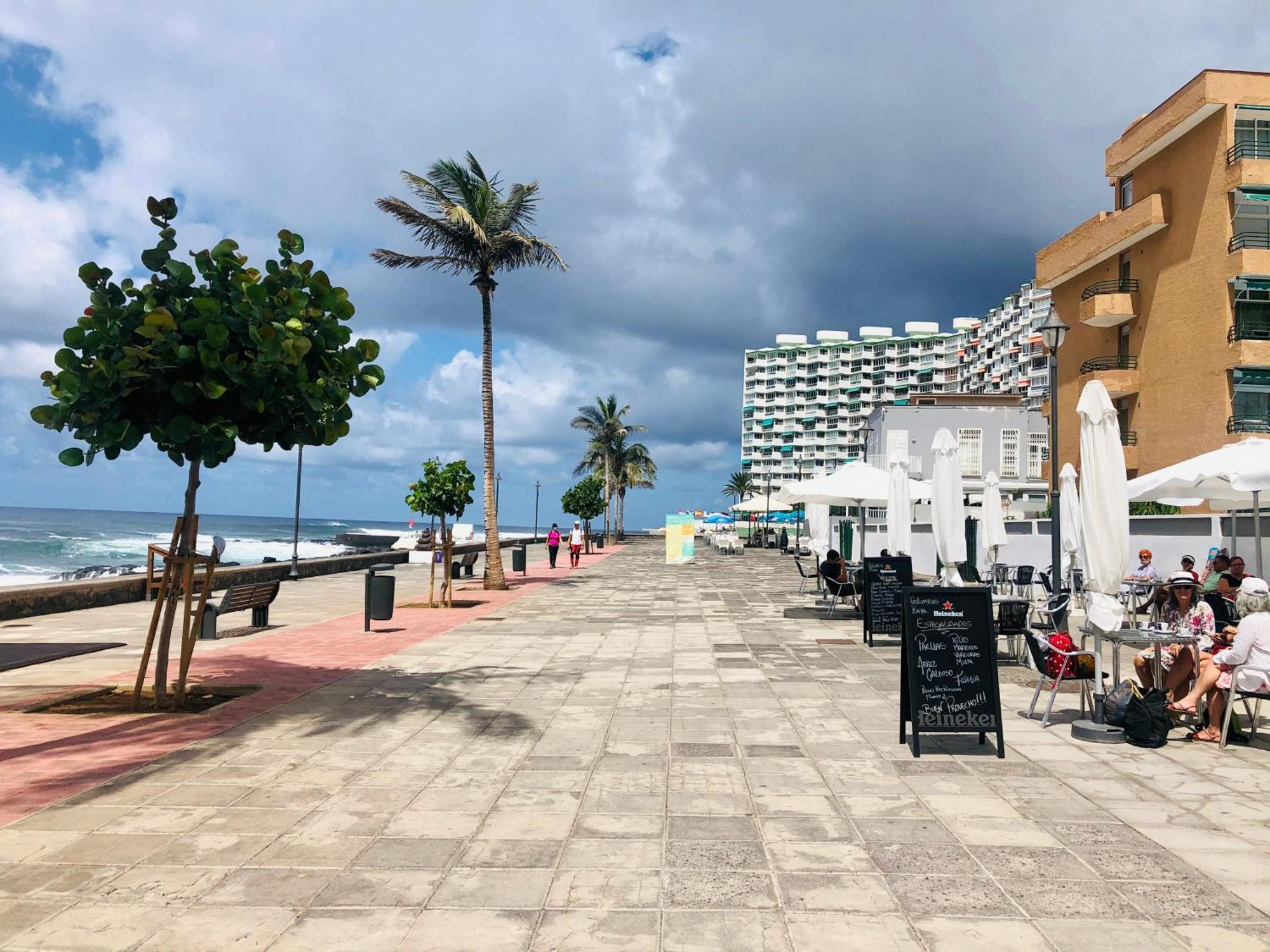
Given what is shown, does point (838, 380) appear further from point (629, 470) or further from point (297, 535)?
point (297, 535)

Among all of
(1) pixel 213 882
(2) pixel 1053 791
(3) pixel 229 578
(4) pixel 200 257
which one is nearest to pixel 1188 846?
(2) pixel 1053 791

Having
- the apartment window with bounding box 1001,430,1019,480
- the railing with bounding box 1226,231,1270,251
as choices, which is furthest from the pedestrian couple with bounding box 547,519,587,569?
the apartment window with bounding box 1001,430,1019,480

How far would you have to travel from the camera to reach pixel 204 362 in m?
6.82

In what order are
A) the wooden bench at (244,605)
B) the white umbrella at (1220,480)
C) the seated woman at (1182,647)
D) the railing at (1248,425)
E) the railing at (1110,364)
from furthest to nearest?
the railing at (1110,364) → the railing at (1248,425) → the wooden bench at (244,605) → the white umbrella at (1220,480) → the seated woman at (1182,647)

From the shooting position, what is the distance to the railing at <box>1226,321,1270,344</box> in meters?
27.0

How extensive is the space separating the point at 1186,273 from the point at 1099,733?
28.3 m

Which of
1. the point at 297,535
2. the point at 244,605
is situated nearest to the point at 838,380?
the point at 297,535

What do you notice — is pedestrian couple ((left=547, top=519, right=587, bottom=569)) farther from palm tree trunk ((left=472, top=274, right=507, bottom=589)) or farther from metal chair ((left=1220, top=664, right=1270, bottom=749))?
metal chair ((left=1220, top=664, right=1270, bottom=749))

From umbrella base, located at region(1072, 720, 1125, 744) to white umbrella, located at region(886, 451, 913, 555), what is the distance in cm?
746

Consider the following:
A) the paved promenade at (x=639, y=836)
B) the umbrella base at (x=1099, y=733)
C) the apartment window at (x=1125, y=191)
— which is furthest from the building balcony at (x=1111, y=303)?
the umbrella base at (x=1099, y=733)

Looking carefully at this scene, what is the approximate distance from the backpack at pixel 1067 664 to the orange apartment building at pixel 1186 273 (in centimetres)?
2338

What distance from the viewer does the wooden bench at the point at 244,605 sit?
12789mm

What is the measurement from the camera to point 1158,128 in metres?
29.9

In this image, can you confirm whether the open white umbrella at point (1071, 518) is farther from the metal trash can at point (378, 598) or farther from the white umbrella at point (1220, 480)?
the metal trash can at point (378, 598)
